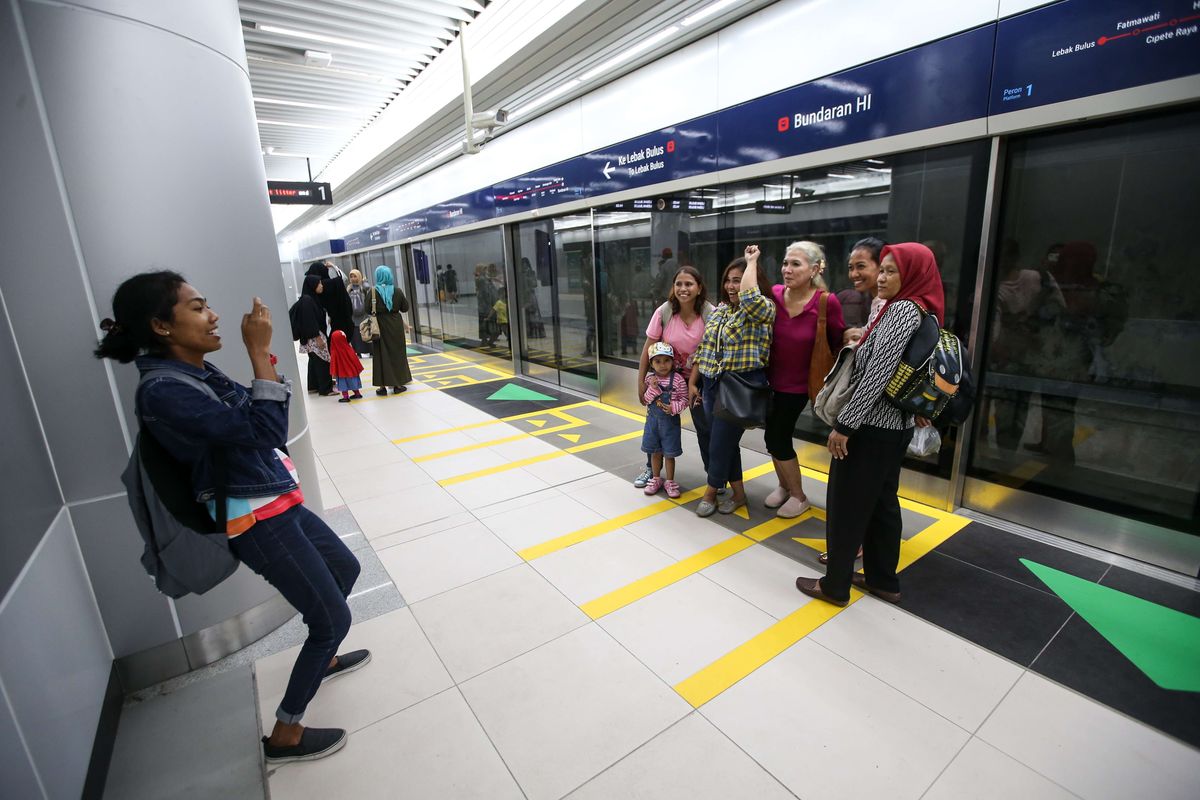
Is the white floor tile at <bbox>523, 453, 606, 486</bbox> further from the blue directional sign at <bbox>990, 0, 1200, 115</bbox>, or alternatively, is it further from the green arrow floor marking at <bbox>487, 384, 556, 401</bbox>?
the blue directional sign at <bbox>990, 0, 1200, 115</bbox>

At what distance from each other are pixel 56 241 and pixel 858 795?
3447 millimetres

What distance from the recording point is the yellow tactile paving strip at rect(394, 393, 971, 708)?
7.73 feet

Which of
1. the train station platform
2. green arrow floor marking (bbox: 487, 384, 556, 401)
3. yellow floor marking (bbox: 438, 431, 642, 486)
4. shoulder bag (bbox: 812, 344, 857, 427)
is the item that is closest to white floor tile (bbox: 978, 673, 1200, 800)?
the train station platform

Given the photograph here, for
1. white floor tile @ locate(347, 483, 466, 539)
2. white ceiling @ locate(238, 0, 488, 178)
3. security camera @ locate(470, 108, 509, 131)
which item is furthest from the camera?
security camera @ locate(470, 108, 509, 131)

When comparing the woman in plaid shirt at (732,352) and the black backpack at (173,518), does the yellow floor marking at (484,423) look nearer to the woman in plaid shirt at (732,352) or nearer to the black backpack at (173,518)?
the woman in plaid shirt at (732,352)

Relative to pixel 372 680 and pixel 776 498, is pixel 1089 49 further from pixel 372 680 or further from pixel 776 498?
pixel 372 680

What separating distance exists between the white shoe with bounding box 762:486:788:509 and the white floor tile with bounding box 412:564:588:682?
1.73m

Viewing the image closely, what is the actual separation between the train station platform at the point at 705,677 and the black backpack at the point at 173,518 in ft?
2.63

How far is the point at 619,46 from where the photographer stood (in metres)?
5.23

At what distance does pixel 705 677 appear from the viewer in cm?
232

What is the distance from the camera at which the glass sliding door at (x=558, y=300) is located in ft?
23.6

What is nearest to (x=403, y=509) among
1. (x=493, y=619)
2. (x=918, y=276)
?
(x=493, y=619)

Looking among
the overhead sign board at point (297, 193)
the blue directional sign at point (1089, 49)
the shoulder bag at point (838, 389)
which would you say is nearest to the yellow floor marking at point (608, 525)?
the shoulder bag at point (838, 389)

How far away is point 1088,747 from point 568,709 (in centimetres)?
187
